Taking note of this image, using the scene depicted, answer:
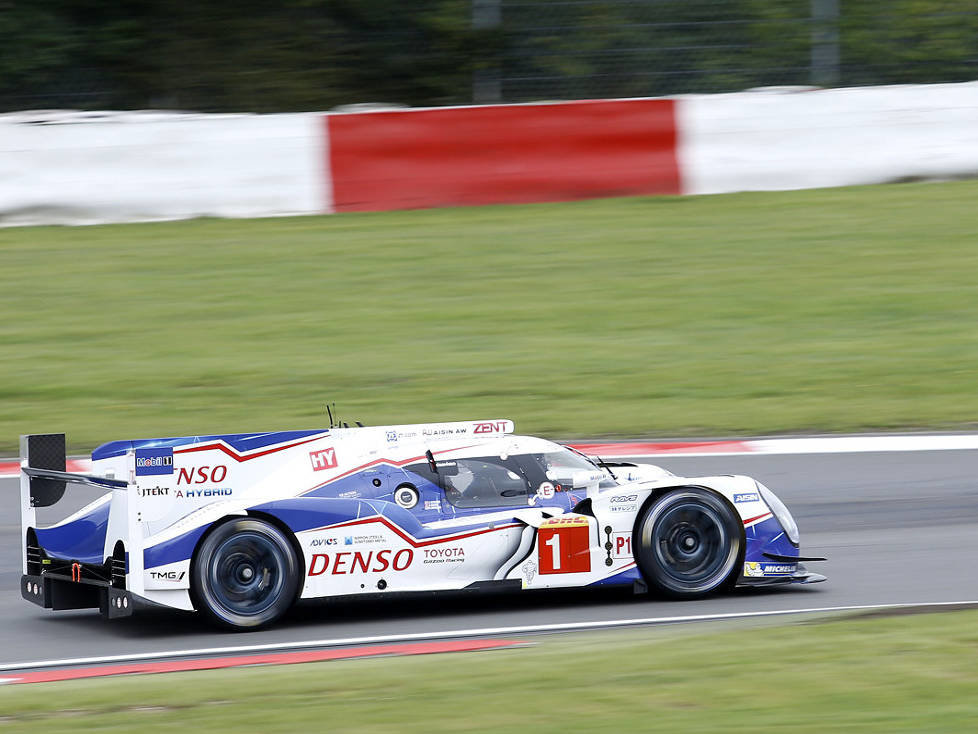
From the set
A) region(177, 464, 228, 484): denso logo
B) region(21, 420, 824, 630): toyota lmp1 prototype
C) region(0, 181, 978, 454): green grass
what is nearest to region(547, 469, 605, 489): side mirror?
region(21, 420, 824, 630): toyota lmp1 prototype

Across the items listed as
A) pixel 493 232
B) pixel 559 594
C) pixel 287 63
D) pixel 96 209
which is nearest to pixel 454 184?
pixel 493 232

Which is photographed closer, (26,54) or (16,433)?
(16,433)

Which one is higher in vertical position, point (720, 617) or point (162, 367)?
point (162, 367)

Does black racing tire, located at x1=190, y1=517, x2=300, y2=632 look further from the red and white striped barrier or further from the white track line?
the red and white striped barrier

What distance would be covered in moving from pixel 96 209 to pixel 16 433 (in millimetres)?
4871

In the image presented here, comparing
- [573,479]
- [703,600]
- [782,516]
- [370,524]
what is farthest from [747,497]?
[370,524]

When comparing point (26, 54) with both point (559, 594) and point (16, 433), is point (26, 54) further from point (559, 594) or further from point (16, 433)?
point (559, 594)

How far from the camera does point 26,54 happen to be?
63.2ft

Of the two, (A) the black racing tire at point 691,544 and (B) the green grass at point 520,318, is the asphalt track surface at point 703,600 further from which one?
(B) the green grass at point 520,318

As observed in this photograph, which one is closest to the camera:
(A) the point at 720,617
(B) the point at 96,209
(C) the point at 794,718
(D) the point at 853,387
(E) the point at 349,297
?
(C) the point at 794,718

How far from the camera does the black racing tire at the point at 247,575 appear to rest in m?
7.61

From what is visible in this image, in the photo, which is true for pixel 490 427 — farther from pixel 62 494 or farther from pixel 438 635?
pixel 62 494

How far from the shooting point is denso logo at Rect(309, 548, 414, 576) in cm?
776

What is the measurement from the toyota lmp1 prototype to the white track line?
1.04ft
